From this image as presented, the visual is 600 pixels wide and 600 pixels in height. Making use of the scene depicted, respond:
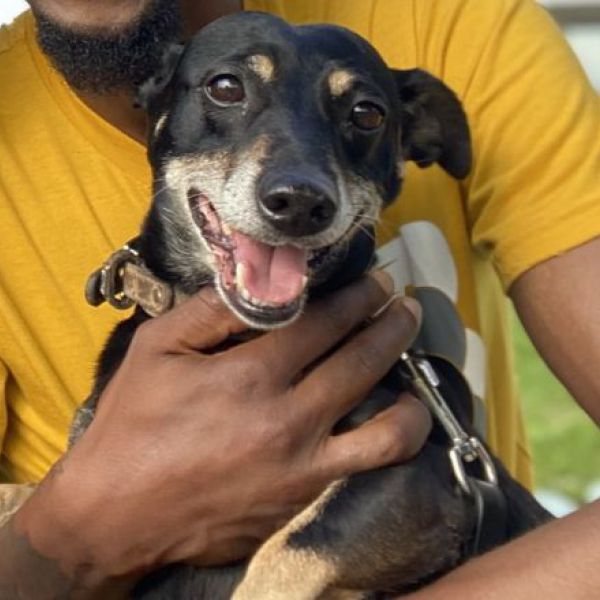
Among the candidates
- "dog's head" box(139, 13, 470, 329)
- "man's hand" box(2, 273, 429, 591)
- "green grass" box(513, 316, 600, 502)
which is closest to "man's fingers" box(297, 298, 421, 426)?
"man's hand" box(2, 273, 429, 591)

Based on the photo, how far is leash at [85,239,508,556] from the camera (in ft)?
7.96

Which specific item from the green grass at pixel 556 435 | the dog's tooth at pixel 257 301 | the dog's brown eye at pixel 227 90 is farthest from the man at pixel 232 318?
the green grass at pixel 556 435

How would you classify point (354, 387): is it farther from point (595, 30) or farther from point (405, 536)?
point (595, 30)

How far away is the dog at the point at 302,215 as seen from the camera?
7.61 ft

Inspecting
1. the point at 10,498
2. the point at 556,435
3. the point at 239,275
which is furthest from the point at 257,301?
the point at 556,435

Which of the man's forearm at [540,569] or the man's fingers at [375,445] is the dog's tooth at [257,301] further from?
the man's forearm at [540,569]

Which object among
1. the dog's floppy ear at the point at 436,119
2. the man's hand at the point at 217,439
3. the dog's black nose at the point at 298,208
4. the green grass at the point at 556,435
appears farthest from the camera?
the green grass at the point at 556,435

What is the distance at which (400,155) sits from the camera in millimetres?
2668

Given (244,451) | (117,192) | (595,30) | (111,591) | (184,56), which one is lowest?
(595,30)

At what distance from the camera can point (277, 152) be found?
2363 millimetres

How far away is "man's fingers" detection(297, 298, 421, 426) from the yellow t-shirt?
0.86 ft

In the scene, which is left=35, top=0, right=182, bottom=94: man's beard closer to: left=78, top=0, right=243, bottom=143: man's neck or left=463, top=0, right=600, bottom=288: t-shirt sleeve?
left=78, top=0, right=243, bottom=143: man's neck

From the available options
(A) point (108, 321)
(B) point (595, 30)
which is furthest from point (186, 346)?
(B) point (595, 30)

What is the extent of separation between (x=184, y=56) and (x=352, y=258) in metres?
0.40
